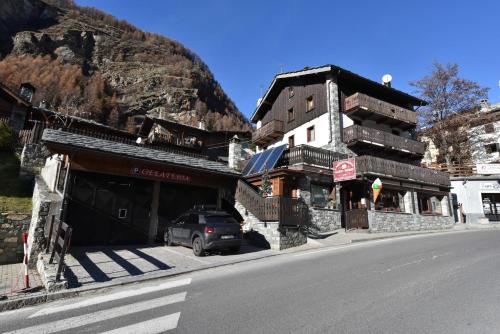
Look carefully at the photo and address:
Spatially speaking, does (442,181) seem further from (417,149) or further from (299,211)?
(299,211)

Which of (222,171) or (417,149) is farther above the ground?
(417,149)

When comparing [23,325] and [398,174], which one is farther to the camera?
[398,174]

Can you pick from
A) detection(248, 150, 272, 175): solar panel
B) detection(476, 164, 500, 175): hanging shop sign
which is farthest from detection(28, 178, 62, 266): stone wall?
detection(476, 164, 500, 175): hanging shop sign

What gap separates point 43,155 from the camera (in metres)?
17.3

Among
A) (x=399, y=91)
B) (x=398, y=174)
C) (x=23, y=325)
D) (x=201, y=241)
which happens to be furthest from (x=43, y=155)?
(x=399, y=91)

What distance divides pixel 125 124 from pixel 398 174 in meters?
58.9

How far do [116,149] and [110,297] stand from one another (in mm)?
8517

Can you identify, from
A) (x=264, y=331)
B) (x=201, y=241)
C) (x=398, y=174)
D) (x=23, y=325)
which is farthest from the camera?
(x=398, y=174)

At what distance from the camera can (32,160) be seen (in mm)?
16906

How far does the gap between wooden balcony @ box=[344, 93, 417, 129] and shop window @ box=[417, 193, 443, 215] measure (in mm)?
6702

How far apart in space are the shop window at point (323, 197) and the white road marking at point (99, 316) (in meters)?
13.7

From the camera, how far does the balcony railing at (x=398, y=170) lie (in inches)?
803

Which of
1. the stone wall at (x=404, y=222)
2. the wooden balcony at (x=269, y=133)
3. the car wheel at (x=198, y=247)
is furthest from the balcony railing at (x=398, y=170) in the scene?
the car wheel at (x=198, y=247)

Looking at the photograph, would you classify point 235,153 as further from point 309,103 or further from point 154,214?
point 154,214
